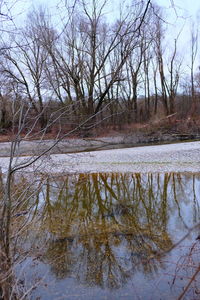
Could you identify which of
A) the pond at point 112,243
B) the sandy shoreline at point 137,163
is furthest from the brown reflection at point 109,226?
the sandy shoreline at point 137,163

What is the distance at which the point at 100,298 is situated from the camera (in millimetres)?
3631

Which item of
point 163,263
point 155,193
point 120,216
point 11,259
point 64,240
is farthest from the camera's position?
point 155,193

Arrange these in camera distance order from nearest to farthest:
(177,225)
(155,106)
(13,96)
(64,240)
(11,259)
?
(11,259), (13,96), (64,240), (177,225), (155,106)

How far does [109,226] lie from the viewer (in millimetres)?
5867

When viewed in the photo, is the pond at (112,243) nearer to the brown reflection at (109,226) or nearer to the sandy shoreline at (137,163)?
the brown reflection at (109,226)

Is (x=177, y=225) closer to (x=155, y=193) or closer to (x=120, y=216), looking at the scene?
(x=120, y=216)

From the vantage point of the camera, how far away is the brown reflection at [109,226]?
428 cm

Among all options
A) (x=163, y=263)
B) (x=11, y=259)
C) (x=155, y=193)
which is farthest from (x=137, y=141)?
(x=11, y=259)

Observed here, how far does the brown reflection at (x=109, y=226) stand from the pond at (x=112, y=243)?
0.6 inches

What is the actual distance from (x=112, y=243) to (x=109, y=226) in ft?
2.73

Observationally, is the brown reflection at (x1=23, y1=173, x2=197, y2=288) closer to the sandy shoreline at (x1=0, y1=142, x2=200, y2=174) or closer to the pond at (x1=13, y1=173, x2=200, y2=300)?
the pond at (x1=13, y1=173, x2=200, y2=300)

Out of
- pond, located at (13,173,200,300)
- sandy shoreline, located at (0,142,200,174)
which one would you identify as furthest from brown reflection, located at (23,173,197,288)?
sandy shoreline, located at (0,142,200,174)

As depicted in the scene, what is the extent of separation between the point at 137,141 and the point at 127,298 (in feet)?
68.1

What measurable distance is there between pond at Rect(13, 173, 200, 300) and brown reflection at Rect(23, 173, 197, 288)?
2 cm
